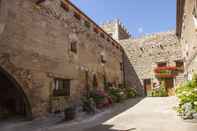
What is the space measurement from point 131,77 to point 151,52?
11.0 feet

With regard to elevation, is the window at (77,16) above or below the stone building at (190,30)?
above

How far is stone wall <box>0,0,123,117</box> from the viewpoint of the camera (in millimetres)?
7867

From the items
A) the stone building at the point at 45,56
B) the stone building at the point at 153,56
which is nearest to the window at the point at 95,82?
the stone building at the point at 45,56

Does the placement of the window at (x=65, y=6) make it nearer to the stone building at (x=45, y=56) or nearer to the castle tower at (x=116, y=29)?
the stone building at (x=45, y=56)

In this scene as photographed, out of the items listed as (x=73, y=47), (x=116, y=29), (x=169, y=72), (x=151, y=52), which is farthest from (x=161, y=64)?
(x=73, y=47)

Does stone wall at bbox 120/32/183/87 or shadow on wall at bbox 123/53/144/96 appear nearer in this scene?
stone wall at bbox 120/32/183/87

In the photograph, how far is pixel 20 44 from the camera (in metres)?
8.24

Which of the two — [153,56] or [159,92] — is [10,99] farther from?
[153,56]

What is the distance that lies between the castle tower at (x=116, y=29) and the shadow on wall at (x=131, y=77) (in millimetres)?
6923

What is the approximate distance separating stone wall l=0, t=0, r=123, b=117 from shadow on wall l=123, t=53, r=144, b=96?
7.52 metres

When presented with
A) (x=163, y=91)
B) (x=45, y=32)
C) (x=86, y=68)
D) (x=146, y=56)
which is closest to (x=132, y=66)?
(x=146, y=56)

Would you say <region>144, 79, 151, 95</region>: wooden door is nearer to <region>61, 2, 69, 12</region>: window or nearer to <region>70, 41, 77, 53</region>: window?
<region>70, 41, 77, 53</region>: window

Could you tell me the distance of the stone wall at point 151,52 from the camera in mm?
20219

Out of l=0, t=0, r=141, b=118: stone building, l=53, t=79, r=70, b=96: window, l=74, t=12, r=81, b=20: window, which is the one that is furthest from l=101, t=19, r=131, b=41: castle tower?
l=53, t=79, r=70, b=96: window
